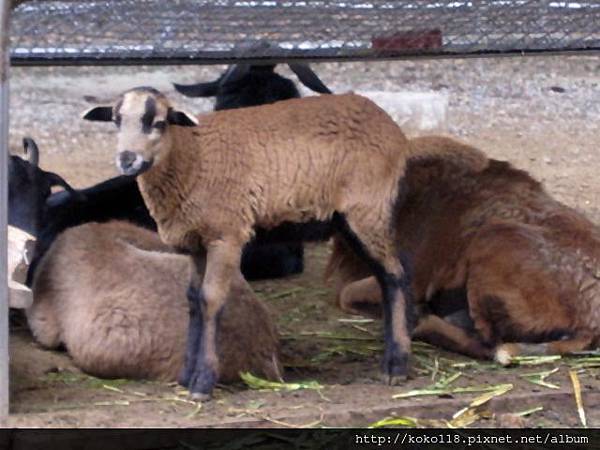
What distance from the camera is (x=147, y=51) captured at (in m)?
7.64

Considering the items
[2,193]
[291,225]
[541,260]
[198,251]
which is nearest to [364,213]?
[291,225]

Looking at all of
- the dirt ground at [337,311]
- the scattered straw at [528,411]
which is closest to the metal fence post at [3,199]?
the dirt ground at [337,311]

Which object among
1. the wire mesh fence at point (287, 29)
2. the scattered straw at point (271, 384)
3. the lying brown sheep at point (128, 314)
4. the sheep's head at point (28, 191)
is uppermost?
the wire mesh fence at point (287, 29)

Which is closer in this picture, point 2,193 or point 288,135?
point 2,193

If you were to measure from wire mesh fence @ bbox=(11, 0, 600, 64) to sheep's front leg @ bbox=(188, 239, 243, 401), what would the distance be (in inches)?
61.6

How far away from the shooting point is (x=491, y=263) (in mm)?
7223

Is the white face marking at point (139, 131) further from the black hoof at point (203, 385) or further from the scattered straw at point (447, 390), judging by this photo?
the scattered straw at point (447, 390)

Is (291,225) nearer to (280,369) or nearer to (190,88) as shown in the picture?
(280,369)

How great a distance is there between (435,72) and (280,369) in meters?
8.95

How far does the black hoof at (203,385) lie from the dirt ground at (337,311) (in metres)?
0.06

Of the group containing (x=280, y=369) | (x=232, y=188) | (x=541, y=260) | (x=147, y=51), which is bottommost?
(x=280, y=369)

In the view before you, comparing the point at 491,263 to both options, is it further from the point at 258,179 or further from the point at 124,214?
the point at 124,214

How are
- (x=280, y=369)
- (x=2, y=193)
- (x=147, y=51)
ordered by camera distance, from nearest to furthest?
(x=2, y=193)
(x=280, y=369)
(x=147, y=51)

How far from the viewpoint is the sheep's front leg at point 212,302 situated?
611cm
